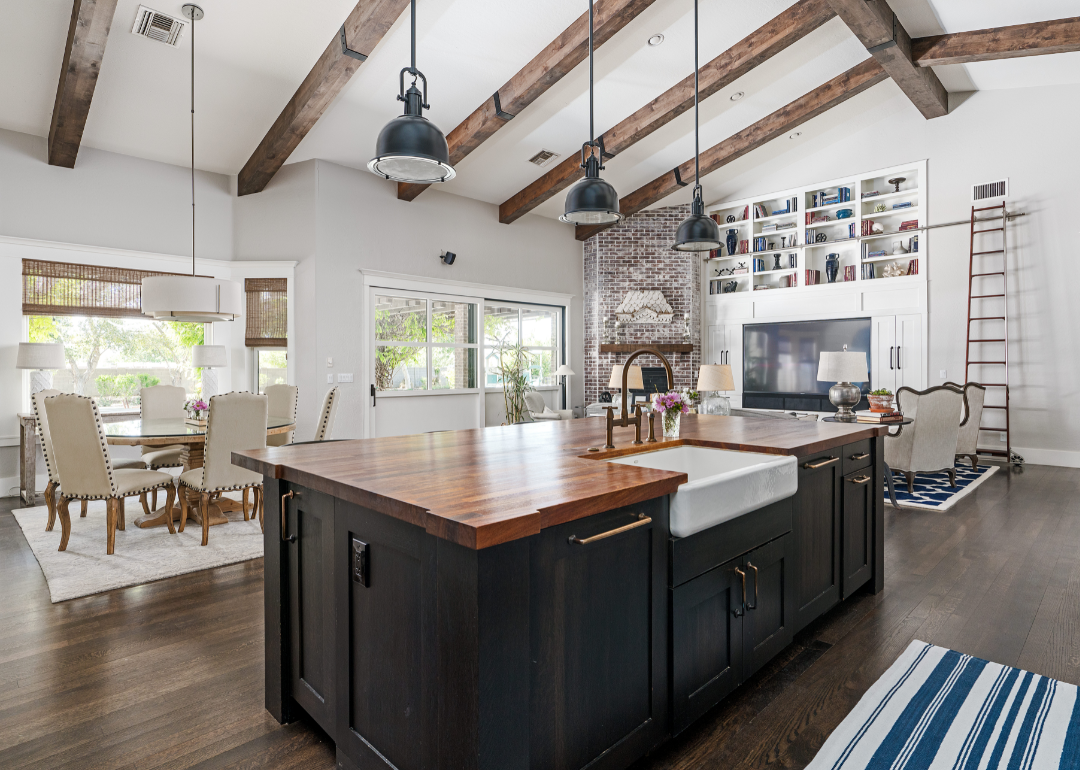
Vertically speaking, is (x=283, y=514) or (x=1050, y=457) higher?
(x=283, y=514)

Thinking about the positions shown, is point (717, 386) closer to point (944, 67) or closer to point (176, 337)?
point (944, 67)

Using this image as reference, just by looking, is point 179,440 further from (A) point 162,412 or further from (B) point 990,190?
(B) point 990,190

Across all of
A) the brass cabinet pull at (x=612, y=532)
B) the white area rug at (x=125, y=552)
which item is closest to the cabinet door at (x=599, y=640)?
the brass cabinet pull at (x=612, y=532)

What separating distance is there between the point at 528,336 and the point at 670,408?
6261 mm

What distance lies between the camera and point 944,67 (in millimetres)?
6535

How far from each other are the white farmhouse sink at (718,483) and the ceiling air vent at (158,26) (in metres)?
4.58

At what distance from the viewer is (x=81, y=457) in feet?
11.9

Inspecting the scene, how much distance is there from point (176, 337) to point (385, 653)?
585 centimetres

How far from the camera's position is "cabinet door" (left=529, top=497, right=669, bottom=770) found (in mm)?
1310

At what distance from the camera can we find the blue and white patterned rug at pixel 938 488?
4.83 metres

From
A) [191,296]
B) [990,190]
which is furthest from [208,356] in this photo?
[990,190]

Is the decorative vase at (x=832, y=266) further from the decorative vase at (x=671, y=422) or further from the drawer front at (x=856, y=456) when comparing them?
the decorative vase at (x=671, y=422)

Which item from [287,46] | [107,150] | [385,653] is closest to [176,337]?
[107,150]

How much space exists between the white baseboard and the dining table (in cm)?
776
